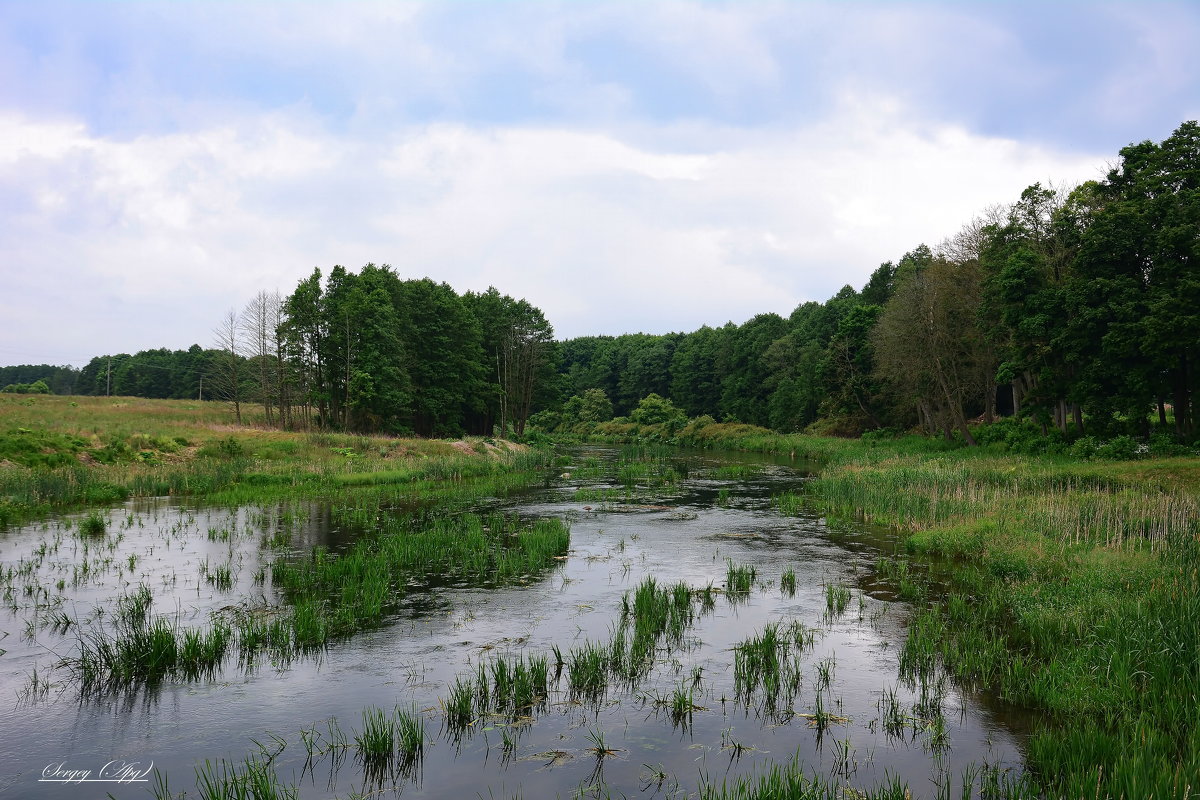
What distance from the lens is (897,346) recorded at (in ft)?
144

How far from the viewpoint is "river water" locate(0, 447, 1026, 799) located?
23.5ft

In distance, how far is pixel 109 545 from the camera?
17.7m

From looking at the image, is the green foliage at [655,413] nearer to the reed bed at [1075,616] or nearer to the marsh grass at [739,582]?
the reed bed at [1075,616]

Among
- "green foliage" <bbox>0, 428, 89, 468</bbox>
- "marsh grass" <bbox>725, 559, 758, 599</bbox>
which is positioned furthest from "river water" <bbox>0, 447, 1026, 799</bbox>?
"green foliage" <bbox>0, 428, 89, 468</bbox>

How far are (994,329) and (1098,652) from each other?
104ft

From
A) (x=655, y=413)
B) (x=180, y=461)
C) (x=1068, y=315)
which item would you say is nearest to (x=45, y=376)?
(x=655, y=413)

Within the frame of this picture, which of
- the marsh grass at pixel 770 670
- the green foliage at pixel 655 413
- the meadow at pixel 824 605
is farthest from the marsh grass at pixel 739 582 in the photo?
the green foliage at pixel 655 413

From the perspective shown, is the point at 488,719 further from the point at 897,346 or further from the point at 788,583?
the point at 897,346

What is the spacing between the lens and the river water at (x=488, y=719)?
23.5 ft

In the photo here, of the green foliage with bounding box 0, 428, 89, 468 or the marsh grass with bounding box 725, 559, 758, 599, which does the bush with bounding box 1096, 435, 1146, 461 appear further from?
the green foliage with bounding box 0, 428, 89, 468

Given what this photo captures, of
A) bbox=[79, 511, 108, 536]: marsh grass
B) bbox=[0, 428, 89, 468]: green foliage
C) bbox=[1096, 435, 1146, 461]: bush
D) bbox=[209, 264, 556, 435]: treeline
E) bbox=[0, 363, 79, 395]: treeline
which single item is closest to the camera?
bbox=[79, 511, 108, 536]: marsh grass

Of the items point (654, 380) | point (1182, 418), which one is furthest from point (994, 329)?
point (654, 380)

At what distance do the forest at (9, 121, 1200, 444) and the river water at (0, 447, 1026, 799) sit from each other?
22.0 m

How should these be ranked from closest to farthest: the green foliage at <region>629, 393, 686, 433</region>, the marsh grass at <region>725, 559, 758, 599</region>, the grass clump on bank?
the grass clump on bank < the marsh grass at <region>725, 559, 758, 599</region> < the green foliage at <region>629, 393, 686, 433</region>
